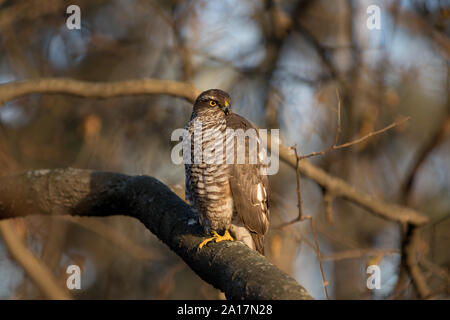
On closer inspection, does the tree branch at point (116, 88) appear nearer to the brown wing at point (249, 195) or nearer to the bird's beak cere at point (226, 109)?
the bird's beak cere at point (226, 109)

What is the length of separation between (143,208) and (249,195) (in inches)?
32.6

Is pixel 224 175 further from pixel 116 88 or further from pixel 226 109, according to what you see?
pixel 116 88

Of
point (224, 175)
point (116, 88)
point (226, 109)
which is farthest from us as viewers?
point (116, 88)

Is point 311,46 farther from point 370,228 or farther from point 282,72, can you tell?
point 370,228

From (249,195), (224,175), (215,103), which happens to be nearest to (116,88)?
(215,103)

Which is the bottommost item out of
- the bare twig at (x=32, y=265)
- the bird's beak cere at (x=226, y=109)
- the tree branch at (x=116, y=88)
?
the bare twig at (x=32, y=265)

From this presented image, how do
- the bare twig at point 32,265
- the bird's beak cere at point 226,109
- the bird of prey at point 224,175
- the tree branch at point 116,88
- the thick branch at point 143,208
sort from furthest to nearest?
the bare twig at point 32,265
the tree branch at point 116,88
the bird's beak cere at point 226,109
the bird of prey at point 224,175
the thick branch at point 143,208

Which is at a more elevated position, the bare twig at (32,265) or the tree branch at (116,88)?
the tree branch at (116,88)

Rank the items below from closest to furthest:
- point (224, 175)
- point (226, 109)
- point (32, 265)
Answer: point (224, 175), point (226, 109), point (32, 265)

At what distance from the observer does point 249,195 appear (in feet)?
12.0

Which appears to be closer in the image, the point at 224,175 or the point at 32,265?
the point at 224,175

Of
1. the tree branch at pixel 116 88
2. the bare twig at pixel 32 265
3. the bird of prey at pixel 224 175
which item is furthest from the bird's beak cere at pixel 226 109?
the bare twig at pixel 32 265

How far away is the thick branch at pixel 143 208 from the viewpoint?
2584 mm

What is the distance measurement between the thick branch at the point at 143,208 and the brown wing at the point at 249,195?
37 cm
